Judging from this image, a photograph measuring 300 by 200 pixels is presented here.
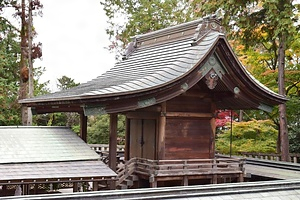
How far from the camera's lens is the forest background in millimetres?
18734

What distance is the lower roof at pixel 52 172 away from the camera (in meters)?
8.92

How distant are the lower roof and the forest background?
9.27 metres

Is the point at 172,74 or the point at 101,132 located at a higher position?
the point at 172,74

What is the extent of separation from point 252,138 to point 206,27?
1216cm

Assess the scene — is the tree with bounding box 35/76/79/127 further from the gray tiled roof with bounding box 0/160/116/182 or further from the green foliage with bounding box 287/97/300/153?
the gray tiled roof with bounding box 0/160/116/182

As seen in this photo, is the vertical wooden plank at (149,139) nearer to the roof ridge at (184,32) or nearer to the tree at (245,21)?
the roof ridge at (184,32)

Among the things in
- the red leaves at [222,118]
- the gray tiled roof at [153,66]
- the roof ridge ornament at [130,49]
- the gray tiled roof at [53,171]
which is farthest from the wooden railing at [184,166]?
the red leaves at [222,118]

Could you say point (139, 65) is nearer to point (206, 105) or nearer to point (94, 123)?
point (206, 105)

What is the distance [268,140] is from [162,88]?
46.2 ft

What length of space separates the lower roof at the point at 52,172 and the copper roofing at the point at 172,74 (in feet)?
5.63

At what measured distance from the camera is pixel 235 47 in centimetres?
2598

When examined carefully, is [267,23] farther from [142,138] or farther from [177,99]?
[142,138]

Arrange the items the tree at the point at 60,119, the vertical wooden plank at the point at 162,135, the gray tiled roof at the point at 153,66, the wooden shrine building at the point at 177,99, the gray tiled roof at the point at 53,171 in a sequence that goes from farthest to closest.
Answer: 1. the tree at the point at 60,119
2. the vertical wooden plank at the point at 162,135
3. the gray tiled roof at the point at 153,66
4. the wooden shrine building at the point at 177,99
5. the gray tiled roof at the point at 53,171

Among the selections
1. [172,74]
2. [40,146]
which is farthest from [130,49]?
[40,146]
